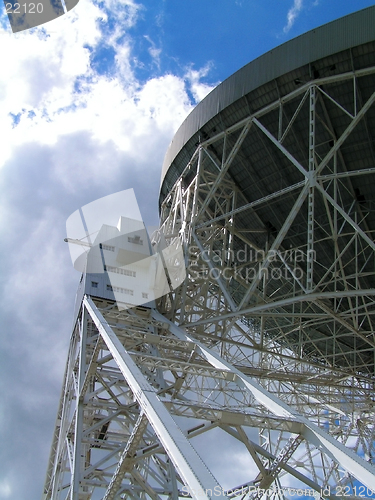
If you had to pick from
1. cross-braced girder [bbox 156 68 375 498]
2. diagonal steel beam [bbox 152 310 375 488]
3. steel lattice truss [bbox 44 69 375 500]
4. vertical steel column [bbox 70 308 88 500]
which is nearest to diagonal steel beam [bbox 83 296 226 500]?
steel lattice truss [bbox 44 69 375 500]

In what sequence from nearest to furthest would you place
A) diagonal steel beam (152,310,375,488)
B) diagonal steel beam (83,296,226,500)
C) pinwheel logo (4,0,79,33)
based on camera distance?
diagonal steel beam (83,296,226,500) < diagonal steel beam (152,310,375,488) < pinwheel logo (4,0,79,33)

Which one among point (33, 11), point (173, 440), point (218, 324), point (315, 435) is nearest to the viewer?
point (173, 440)

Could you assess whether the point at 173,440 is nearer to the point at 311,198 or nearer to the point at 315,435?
the point at 315,435

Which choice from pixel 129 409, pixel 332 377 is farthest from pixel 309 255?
pixel 332 377

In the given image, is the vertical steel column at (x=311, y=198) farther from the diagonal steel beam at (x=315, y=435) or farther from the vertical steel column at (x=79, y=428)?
the vertical steel column at (x=79, y=428)

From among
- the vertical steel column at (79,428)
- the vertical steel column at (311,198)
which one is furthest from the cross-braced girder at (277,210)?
the vertical steel column at (79,428)

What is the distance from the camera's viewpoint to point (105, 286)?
24219mm

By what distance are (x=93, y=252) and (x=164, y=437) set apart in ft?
49.9

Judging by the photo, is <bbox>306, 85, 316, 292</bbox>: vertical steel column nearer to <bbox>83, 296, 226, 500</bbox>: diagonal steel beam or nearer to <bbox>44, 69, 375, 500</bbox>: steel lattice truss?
<bbox>44, 69, 375, 500</bbox>: steel lattice truss

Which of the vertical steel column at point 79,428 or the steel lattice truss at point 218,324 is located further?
the vertical steel column at point 79,428

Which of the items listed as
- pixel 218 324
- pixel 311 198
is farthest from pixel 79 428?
pixel 311 198

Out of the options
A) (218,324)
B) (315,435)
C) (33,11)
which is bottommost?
(315,435)

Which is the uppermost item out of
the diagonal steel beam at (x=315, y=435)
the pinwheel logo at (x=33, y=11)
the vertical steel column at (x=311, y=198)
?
the pinwheel logo at (x=33, y=11)

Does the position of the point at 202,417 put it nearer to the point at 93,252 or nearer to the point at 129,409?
the point at 129,409
